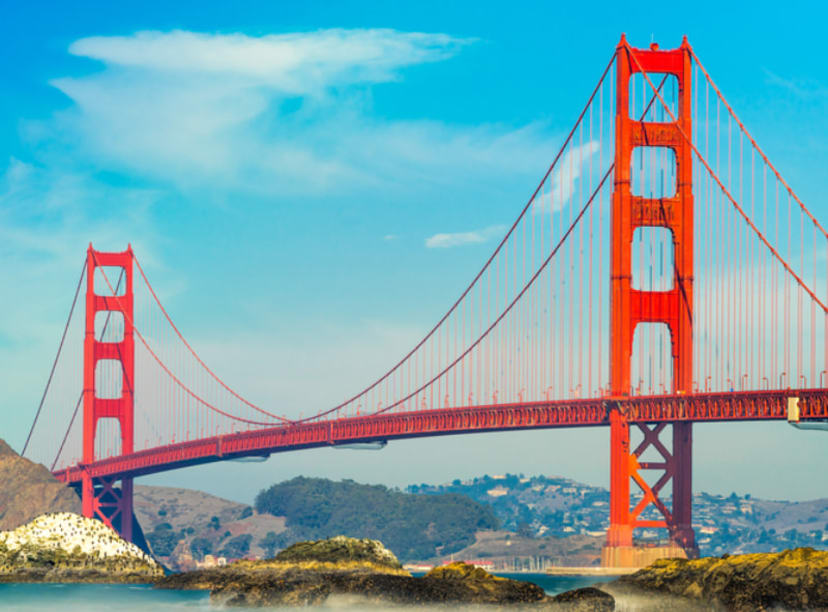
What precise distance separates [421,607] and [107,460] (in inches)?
2960

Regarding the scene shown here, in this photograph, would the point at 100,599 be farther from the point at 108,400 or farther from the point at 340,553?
the point at 108,400

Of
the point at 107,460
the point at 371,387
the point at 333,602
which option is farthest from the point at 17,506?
the point at 333,602

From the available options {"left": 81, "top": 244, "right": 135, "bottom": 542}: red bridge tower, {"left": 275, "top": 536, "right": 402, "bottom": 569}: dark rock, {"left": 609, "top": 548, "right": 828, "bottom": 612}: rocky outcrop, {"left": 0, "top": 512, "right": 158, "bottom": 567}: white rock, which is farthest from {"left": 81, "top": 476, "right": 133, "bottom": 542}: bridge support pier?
{"left": 609, "top": 548, "right": 828, "bottom": 612}: rocky outcrop

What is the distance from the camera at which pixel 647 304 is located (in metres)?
83.0

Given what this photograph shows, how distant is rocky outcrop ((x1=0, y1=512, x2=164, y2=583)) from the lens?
77.7m

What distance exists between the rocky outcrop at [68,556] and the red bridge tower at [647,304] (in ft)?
76.1

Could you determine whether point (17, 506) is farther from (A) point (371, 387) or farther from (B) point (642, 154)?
(B) point (642, 154)

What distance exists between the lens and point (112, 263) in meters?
131

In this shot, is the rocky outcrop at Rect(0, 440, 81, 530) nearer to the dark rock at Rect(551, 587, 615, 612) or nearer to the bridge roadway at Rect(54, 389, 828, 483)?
the bridge roadway at Rect(54, 389, 828, 483)

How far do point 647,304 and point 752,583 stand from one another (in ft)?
123

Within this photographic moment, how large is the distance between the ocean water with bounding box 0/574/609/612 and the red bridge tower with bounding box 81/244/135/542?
166ft

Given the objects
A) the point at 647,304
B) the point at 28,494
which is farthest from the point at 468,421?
the point at 28,494

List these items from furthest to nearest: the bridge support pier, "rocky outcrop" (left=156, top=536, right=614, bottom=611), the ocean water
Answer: the bridge support pier < the ocean water < "rocky outcrop" (left=156, top=536, right=614, bottom=611)

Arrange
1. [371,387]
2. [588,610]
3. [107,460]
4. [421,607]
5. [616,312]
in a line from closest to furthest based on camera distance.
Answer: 1. [588,610]
2. [421,607]
3. [616,312]
4. [371,387]
5. [107,460]
